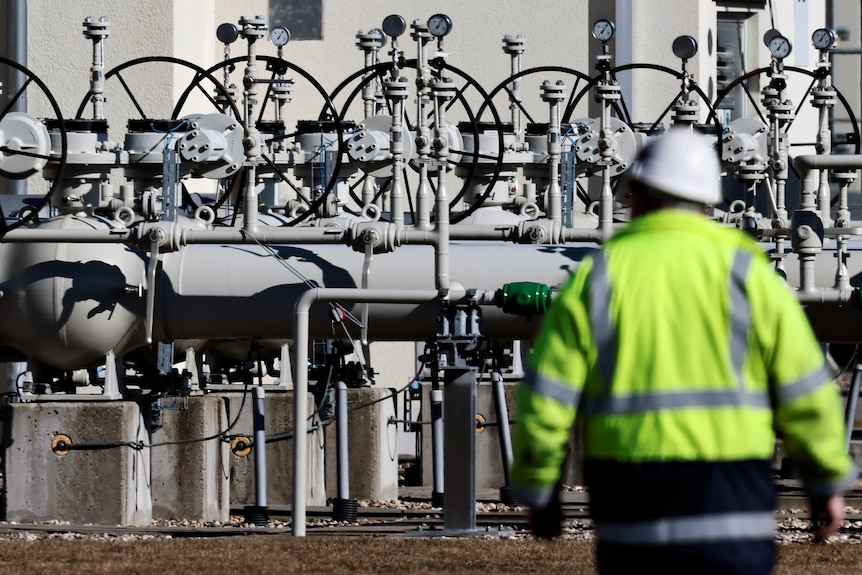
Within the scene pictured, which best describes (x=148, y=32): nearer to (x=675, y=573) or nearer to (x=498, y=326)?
(x=498, y=326)

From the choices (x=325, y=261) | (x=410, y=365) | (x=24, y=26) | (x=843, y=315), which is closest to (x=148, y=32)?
(x=24, y=26)

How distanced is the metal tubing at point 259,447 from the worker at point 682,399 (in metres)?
6.06

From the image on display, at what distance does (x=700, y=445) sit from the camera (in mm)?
3604

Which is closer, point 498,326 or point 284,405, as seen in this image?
point 498,326

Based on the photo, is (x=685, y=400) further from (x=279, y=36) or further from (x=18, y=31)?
(x=18, y=31)

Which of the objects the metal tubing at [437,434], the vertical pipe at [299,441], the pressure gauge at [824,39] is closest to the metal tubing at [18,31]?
the metal tubing at [437,434]

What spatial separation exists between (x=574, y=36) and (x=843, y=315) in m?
9.76

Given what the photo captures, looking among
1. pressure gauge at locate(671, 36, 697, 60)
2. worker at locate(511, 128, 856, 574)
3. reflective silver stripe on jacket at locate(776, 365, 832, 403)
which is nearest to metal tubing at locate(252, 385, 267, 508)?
pressure gauge at locate(671, 36, 697, 60)

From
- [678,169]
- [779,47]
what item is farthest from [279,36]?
[678,169]

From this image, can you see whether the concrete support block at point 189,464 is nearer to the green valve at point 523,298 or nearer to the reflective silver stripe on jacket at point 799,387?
the green valve at point 523,298

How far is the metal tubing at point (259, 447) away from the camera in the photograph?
962 cm

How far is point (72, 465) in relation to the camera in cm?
1009

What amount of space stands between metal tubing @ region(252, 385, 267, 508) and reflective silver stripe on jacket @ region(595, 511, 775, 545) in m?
6.15

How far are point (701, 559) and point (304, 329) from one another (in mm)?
5492
